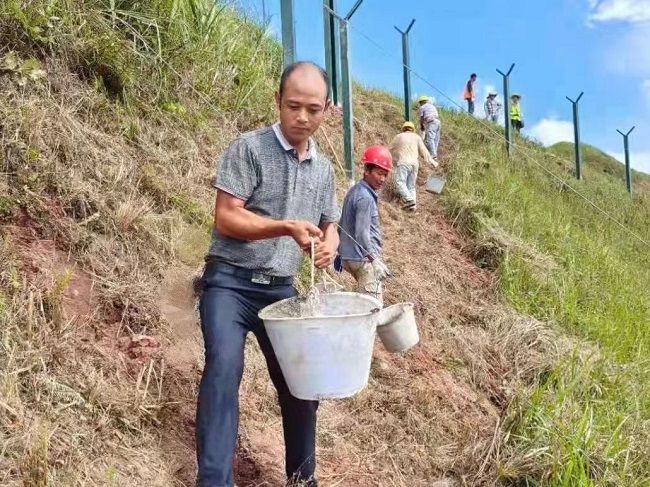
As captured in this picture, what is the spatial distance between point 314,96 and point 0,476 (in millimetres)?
1464

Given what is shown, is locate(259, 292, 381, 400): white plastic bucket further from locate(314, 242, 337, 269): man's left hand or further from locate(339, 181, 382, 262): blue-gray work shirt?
locate(339, 181, 382, 262): blue-gray work shirt

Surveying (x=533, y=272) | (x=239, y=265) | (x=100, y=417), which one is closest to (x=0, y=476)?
(x=100, y=417)

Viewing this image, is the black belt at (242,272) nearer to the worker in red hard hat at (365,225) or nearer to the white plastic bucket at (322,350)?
the white plastic bucket at (322,350)

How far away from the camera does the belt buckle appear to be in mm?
2213

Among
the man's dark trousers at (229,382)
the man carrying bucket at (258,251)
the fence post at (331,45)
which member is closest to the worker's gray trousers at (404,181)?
the fence post at (331,45)

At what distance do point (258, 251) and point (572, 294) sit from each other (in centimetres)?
508

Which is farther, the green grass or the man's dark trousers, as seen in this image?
the green grass

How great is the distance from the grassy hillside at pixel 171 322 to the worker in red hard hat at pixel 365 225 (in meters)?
0.52

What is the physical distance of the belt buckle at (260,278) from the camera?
Result: 2.21 m

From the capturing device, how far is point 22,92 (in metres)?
3.42

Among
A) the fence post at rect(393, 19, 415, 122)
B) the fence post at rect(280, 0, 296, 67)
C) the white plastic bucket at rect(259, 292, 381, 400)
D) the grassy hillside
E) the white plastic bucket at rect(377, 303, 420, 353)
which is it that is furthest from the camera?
the fence post at rect(393, 19, 415, 122)

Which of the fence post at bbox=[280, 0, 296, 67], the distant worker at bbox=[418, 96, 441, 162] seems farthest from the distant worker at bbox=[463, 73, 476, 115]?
the fence post at bbox=[280, 0, 296, 67]

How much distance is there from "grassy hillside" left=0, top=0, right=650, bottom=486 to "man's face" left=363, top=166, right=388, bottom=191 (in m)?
1.12

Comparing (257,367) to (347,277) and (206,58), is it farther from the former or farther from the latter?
(206,58)
